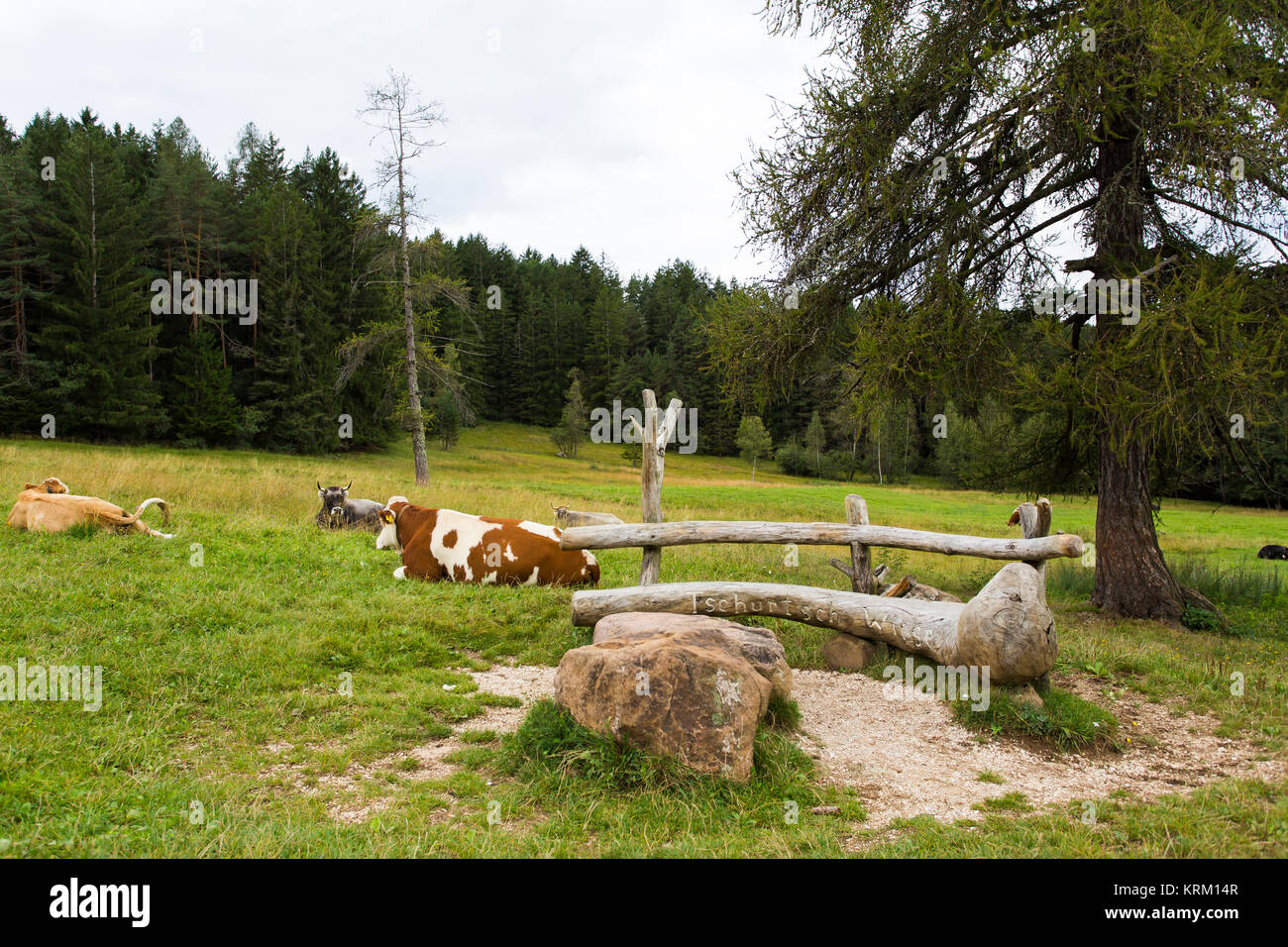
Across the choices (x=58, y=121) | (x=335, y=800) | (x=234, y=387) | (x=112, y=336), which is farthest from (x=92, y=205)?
(x=335, y=800)

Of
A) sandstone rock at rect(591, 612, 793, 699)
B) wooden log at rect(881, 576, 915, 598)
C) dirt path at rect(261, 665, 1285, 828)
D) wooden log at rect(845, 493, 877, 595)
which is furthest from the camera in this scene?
wooden log at rect(845, 493, 877, 595)

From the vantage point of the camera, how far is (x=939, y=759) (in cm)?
558

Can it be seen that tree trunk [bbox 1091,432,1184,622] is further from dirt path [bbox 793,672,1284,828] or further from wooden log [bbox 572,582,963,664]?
wooden log [bbox 572,582,963,664]

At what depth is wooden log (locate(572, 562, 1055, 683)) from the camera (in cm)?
624

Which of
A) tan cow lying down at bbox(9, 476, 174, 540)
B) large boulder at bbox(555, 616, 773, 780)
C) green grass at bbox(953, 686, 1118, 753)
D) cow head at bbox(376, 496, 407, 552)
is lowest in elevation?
green grass at bbox(953, 686, 1118, 753)

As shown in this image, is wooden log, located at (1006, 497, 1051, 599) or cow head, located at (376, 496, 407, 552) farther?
cow head, located at (376, 496, 407, 552)

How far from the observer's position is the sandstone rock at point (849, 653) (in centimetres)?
770

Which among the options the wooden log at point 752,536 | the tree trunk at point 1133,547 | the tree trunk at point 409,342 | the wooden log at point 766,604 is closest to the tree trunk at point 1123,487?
the tree trunk at point 1133,547

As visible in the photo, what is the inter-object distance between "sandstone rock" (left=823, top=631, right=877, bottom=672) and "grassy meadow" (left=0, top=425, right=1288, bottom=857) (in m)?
0.23

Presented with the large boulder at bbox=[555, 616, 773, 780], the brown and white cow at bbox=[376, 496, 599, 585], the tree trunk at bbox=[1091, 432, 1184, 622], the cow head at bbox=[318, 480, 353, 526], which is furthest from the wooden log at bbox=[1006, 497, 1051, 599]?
the cow head at bbox=[318, 480, 353, 526]

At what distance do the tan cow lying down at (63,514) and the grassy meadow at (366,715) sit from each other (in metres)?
0.29

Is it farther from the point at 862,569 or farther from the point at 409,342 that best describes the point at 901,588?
the point at 409,342

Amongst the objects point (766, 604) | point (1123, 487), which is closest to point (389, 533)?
point (766, 604)

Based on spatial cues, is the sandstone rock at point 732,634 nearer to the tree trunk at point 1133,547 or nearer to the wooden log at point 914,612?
the wooden log at point 914,612
